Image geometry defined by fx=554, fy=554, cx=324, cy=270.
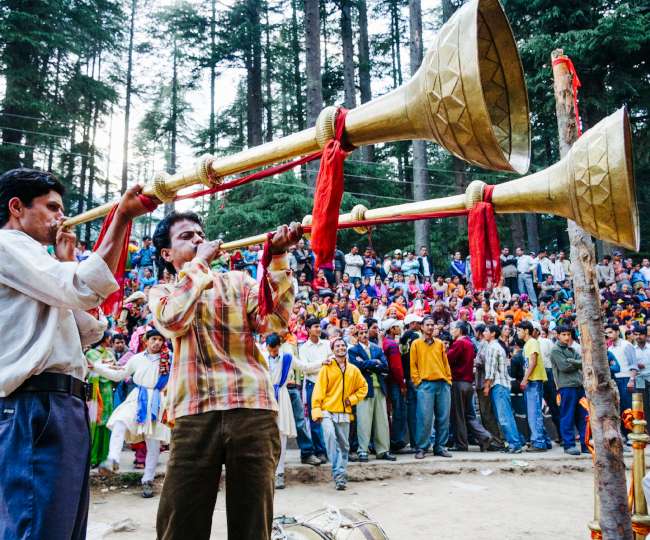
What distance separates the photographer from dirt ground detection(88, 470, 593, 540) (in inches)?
225

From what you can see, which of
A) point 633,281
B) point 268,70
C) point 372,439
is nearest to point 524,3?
point 633,281

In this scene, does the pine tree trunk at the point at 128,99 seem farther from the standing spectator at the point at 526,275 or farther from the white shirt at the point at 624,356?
the white shirt at the point at 624,356

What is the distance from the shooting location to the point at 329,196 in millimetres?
1780

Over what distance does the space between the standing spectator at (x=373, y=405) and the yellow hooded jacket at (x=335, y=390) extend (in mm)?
887

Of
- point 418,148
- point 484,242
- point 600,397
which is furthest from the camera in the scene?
point 418,148

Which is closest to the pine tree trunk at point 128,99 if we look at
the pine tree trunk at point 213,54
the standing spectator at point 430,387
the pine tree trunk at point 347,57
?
the pine tree trunk at point 213,54

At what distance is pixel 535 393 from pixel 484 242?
832cm

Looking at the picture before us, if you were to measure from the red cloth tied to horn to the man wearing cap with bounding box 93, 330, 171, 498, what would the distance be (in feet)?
18.6

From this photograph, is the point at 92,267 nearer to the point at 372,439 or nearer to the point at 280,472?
the point at 280,472

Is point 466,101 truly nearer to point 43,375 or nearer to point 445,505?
point 43,375

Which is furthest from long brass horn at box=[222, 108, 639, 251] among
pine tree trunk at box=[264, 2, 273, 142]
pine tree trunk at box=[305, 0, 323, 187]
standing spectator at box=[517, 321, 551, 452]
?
pine tree trunk at box=[264, 2, 273, 142]

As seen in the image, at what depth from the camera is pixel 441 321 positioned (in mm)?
11906

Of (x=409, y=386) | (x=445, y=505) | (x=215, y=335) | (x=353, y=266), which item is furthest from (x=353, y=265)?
(x=215, y=335)

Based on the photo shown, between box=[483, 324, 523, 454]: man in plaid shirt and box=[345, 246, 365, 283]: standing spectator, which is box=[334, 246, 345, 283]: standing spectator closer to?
box=[345, 246, 365, 283]: standing spectator
